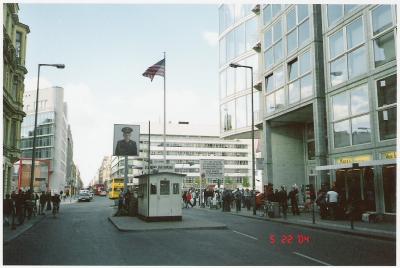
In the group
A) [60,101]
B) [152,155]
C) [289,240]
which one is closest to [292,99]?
[289,240]

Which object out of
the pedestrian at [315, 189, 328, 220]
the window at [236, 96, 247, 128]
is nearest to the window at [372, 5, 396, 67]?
the pedestrian at [315, 189, 328, 220]

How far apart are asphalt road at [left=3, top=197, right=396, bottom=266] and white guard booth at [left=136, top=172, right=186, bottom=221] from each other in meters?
5.32

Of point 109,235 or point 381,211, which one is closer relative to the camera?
point 109,235

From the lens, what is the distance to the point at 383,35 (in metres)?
19.9

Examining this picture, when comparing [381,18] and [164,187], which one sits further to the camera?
[164,187]

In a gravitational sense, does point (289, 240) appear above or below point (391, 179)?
below

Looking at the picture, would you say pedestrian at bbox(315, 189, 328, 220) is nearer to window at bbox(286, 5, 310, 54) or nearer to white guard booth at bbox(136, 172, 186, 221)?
white guard booth at bbox(136, 172, 186, 221)

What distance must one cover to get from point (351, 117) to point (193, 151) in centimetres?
11250

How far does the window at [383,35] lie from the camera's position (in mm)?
19250

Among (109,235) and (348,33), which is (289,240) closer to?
(109,235)

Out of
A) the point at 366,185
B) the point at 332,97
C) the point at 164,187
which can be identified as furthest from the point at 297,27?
the point at 164,187

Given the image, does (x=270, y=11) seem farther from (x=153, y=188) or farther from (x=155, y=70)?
Result: (x=153, y=188)

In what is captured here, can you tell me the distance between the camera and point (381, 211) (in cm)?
1992

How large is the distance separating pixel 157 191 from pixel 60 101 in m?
83.0
